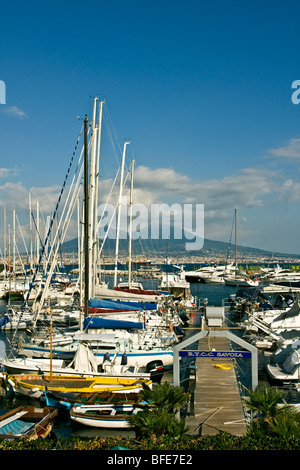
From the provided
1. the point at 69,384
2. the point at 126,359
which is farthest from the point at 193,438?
the point at 126,359

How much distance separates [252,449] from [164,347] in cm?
1870

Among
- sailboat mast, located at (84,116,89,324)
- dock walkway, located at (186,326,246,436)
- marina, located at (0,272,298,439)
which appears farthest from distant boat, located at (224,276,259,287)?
dock walkway, located at (186,326,246,436)

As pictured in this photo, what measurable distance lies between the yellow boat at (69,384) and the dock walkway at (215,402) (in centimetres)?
340

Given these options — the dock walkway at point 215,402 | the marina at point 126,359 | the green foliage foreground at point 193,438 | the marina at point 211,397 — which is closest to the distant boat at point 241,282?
the marina at point 126,359

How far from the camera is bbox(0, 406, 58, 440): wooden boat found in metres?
17.4

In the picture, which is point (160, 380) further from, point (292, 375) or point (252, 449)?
point (252, 449)

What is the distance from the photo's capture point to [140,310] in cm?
3566

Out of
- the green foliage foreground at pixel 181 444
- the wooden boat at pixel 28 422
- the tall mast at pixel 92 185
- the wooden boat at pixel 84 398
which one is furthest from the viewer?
the tall mast at pixel 92 185

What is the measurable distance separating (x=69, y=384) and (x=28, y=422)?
452 centimetres

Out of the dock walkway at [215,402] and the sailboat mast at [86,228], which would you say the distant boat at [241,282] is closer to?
the sailboat mast at [86,228]

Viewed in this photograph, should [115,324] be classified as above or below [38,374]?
above

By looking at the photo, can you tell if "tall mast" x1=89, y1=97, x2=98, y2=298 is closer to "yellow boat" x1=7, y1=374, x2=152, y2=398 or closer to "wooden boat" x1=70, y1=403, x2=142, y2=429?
"yellow boat" x1=7, y1=374, x2=152, y2=398

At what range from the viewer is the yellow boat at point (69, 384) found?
2234cm
